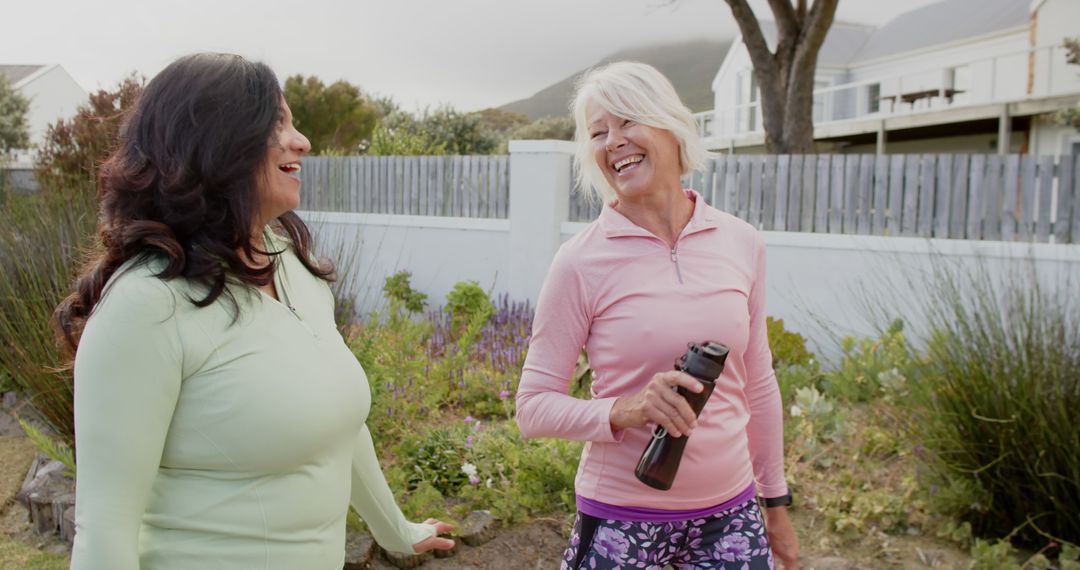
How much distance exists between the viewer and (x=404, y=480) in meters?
3.86

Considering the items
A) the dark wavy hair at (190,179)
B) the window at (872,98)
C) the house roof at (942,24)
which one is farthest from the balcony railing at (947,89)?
the dark wavy hair at (190,179)

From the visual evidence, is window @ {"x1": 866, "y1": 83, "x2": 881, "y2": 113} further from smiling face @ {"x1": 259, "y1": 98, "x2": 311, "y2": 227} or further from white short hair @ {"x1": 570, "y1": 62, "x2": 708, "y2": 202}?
smiling face @ {"x1": 259, "y1": 98, "x2": 311, "y2": 227}

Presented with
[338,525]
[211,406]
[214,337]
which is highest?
[214,337]

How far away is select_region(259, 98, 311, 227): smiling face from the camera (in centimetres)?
173

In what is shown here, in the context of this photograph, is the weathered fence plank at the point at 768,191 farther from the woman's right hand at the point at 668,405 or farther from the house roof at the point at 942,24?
the house roof at the point at 942,24

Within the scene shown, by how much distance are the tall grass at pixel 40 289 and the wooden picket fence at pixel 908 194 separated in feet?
18.2

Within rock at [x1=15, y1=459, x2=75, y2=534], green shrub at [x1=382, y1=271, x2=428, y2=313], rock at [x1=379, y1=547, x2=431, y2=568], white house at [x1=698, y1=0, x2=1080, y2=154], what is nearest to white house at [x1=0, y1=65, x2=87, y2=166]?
white house at [x1=698, y1=0, x2=1080, y2=154]

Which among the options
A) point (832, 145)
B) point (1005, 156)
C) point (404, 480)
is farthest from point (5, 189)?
point (832, 145)

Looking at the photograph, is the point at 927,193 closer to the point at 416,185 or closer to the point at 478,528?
the point at 478,528

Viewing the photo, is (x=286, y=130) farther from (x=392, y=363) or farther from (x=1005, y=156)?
(x=1005, y=156)

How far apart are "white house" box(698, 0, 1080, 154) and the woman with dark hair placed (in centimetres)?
1751

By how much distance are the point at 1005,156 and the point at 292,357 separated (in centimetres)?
718

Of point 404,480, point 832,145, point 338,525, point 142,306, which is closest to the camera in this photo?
point 142,306

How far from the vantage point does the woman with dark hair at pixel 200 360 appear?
1.47m
